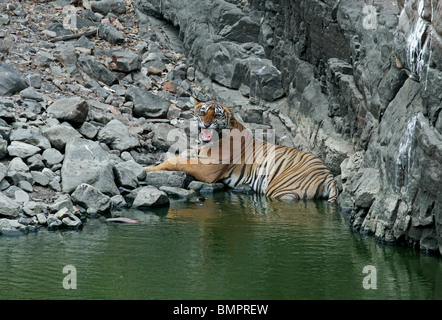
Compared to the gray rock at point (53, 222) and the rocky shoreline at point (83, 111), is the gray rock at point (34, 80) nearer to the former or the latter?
the rocky shoreline at point (83, 111)

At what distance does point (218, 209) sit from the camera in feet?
31.3

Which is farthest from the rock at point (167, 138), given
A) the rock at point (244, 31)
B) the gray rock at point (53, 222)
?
the gray rock at point (53, 222)

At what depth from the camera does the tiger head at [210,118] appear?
1128 cm

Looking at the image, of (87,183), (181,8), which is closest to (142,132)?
(87,183)

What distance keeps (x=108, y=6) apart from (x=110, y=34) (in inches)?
60.9

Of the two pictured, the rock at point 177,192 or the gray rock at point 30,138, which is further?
the rock at point 177,192

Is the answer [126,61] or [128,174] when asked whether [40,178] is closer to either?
[128,174]

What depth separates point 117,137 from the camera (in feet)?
36.6

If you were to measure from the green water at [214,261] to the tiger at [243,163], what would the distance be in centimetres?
155

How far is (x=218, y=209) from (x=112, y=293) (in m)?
3.74

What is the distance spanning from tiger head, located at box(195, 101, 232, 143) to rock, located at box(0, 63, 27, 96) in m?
3.13

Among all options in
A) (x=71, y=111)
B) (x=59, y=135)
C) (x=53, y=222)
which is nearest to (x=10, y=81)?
(x=71, y=111)

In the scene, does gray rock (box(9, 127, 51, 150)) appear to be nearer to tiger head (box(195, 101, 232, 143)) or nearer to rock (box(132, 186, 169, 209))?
rock (box(132, 186, 169, 209))
